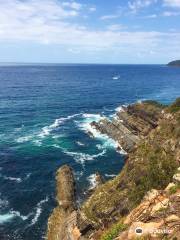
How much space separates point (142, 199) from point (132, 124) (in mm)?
69823

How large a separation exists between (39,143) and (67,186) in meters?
31.2

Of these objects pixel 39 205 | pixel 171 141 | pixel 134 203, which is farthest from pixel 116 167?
pixel 134 203

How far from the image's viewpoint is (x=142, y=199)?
116 ft

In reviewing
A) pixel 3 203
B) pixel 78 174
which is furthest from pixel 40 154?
pixel 3 203

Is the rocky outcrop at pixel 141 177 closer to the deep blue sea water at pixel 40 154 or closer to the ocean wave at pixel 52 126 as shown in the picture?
the deep blue sea water at pixel 40 154

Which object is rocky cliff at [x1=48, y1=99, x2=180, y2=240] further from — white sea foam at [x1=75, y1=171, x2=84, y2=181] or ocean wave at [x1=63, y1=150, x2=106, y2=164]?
ocean wave at [x1=63, y1=150, x2=106, y2=164]

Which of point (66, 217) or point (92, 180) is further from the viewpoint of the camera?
point (92, 180)

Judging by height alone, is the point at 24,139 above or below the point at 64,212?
above

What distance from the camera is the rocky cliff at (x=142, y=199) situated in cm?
2214

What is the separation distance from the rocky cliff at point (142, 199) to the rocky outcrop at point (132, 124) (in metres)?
27.7

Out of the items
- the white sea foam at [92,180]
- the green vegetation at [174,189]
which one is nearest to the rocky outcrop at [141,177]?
the white sea foam at [92,180]

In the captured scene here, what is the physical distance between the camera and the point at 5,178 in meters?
71.6

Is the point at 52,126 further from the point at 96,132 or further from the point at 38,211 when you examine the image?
the point at 38,211

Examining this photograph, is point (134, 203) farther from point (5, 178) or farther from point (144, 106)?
point (144, 106)
